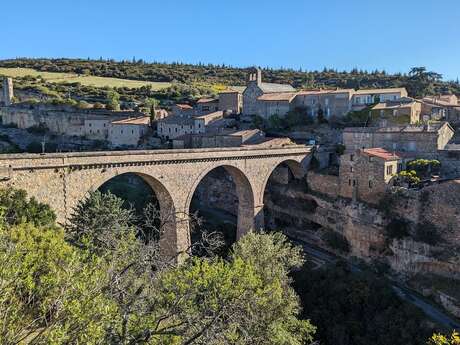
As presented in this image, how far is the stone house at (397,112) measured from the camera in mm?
39594

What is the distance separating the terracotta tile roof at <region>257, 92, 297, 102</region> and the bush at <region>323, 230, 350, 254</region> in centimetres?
2174

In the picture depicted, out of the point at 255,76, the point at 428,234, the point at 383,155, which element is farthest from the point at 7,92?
the point at 428,234

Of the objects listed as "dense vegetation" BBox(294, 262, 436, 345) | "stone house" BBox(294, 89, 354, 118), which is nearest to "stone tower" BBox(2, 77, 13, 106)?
"stone house" BBox(294, 89, 354, 118)

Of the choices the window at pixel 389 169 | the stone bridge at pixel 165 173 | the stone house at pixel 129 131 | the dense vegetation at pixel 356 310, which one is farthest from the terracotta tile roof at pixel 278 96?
the dense vegetation at pixel 356 310

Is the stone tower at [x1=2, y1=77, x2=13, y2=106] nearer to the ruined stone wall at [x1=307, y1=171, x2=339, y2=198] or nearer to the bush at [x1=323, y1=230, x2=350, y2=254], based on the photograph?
the ruined stone wall at [x1=307, y1=171, x2=339, y2=198]

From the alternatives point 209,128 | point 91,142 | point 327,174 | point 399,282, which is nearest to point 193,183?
point 327,174

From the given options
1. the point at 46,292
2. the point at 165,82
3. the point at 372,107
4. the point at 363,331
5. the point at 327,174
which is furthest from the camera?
the point at 165,82

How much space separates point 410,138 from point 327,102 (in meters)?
16.4

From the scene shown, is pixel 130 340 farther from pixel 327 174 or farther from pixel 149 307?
pixel 327 174

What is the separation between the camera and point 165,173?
2550 cm

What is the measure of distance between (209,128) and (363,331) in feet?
102

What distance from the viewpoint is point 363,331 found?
23250 mm

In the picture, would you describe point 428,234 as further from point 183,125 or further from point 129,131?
point 129,131

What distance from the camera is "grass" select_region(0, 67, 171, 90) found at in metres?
89.0
